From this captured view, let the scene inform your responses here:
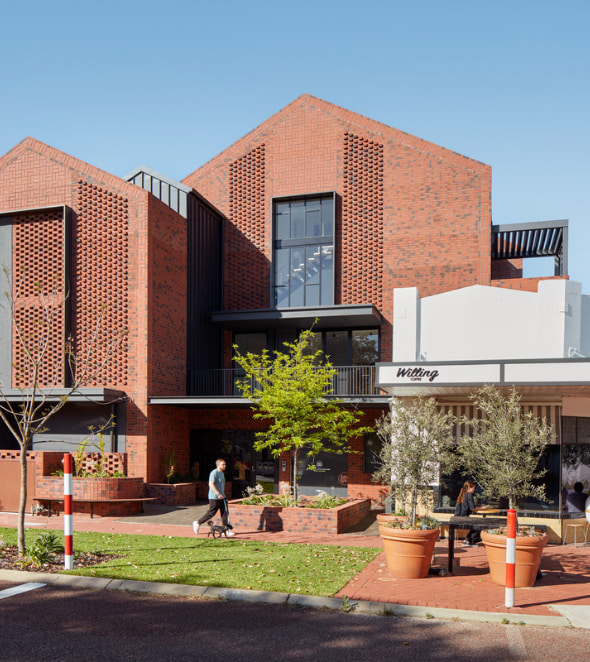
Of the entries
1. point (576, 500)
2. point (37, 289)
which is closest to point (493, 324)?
point (576, 500)

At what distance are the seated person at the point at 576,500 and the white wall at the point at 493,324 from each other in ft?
11.2

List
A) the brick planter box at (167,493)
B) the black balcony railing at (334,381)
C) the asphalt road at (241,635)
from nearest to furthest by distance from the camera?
the asphalt road at (241,635), the brick planter box at (167,493), the black balcony railing at (334,381)

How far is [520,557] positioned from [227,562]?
4772 millimetres

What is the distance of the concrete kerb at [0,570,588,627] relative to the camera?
7727 mm

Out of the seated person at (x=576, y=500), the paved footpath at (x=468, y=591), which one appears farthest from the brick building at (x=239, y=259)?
the paved footpath at (x=468, y=591)

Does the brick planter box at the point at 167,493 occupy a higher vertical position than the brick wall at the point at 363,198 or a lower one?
lower

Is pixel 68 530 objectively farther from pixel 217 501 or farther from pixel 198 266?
pixel 198 266

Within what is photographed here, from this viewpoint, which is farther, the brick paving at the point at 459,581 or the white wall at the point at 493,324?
the white wall at the point at 493,324

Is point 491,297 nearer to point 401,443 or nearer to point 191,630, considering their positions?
point 401,443

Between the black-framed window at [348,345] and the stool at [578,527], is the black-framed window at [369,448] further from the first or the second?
the stool at [578,527]

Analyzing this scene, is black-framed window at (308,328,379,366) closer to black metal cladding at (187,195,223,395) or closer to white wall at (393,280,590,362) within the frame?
black metal cladding at (187,195,223,395)

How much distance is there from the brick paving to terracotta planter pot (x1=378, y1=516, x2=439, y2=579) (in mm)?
149

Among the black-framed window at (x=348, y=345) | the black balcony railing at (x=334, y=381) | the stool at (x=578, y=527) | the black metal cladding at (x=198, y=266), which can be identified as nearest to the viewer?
the stool at (x=578, y=527)

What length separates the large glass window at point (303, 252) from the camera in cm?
2380
